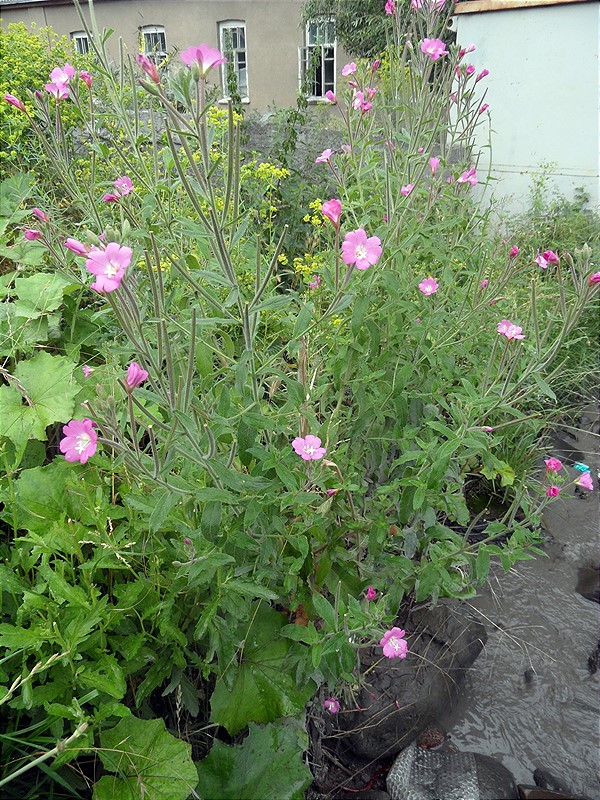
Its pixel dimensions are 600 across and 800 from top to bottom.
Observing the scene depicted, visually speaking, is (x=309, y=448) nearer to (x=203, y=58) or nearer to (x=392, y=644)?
(x=392, y=644)

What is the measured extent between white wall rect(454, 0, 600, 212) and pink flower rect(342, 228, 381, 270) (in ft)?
18.1

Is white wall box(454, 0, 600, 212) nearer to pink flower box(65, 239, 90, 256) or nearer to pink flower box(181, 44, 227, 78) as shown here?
pink flower box(181, 44, 227, 78)

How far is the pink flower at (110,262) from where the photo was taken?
3.27 ft

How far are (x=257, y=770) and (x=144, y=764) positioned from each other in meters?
0.32

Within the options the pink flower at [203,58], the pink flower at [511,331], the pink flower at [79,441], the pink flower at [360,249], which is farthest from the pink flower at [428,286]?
the pink flower at [79,441]

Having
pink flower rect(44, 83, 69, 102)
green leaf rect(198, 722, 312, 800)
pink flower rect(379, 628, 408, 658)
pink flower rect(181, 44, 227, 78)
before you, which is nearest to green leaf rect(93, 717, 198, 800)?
green leaf rect(198, 722, 312, 800)

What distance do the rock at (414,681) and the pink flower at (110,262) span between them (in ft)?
5.51

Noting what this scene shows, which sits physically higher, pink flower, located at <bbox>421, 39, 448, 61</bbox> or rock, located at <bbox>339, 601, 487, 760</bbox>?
pink flower, located at <bbox>421, 39, 448, 61</bbox>

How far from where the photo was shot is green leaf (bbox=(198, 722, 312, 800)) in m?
1.54

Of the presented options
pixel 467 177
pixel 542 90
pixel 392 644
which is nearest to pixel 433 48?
pixel 467 177

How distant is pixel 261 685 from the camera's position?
5.54 feet

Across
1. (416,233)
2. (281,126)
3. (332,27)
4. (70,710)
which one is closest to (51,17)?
(332,27)

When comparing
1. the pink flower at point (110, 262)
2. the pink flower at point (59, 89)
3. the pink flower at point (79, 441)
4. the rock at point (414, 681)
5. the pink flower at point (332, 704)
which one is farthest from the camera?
the rock at point (414, 681)

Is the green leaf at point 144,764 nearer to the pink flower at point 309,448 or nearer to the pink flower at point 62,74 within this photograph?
the pink flower at point 309,448
